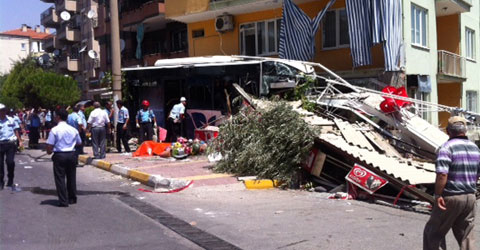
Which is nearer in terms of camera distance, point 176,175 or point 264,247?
point 264,247

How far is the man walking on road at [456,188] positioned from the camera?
15.9 ft

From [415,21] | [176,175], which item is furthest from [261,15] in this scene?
[176,175]

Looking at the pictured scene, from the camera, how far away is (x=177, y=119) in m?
15.9

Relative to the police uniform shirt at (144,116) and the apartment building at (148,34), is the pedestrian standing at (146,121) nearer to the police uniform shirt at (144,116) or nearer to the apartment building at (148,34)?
the police uniform shirt at (144,116)

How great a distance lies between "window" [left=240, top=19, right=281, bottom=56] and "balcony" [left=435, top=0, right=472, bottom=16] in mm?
7122

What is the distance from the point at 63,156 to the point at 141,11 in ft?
80.0

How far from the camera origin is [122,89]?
1802cm

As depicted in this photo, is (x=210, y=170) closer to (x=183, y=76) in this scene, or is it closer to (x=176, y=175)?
(x=176, y=175)

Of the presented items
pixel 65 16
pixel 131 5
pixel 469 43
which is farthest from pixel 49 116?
pixel 65 16

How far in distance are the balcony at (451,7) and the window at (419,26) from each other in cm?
177

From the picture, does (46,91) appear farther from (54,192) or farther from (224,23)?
(54,192)

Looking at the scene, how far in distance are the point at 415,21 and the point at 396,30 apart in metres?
2.86

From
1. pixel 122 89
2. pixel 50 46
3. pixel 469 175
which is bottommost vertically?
pixel 469 175

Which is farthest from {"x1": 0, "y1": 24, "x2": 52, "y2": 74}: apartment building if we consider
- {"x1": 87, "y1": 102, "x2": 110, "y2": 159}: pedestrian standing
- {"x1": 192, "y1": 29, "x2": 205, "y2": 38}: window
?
{"x1": 87, "y1": 102, "x2": 110, "y2": 159}: pedestrian standing
